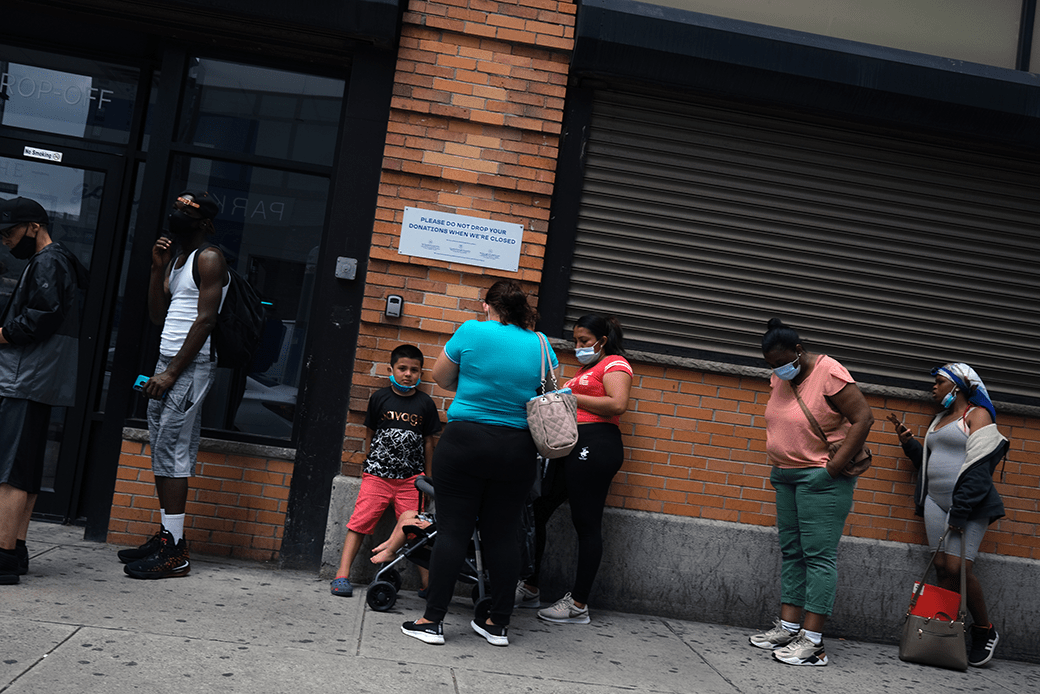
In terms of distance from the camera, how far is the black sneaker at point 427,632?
407 centimetres

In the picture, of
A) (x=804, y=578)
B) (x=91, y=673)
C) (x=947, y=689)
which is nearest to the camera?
(x=91, y=673)

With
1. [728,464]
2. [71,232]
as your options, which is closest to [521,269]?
[728,464]

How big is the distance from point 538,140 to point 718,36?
1372mm

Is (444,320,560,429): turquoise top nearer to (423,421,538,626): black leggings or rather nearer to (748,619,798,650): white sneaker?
(423,421,538,626): black leggings

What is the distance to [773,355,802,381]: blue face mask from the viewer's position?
463 cm

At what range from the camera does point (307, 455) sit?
207 inches

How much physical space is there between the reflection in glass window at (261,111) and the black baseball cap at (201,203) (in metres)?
0.78

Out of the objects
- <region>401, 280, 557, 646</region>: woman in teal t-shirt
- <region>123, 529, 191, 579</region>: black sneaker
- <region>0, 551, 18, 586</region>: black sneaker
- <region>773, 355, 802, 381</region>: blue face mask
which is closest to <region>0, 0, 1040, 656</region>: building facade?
<region>123, 529, 191, 579</region>: black sneaker

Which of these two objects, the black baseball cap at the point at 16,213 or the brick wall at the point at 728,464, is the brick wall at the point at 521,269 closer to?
the brick wall at the point at 728,464

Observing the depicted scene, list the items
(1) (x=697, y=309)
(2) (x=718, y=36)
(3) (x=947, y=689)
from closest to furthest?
(3) (x=947, y=689) → (2) (x=718, y=36) → (1) (x=697, y=309)

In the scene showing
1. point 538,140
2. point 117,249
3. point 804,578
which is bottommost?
point 804,578

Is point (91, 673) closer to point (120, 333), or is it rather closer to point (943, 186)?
point (120, 333)

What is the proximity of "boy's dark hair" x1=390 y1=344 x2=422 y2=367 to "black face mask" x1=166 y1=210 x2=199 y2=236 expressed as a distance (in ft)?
4.78

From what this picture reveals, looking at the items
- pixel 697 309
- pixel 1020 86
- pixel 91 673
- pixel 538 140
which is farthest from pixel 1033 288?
pixel 91 673
